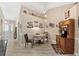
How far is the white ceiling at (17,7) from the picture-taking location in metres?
2.61

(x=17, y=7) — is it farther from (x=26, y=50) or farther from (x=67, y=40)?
(x=67, y=40)

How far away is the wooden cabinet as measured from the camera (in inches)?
104

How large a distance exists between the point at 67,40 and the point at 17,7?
1366mm

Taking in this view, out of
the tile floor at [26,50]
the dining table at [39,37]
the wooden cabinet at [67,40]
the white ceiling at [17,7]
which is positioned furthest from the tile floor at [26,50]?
the white ceiling at [17,7]

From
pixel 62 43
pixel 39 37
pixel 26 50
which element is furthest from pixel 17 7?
pixel 62 43

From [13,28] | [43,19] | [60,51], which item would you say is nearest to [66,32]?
[60,51]

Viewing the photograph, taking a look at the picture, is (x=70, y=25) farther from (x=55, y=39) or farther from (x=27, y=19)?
(x=27, y=19)

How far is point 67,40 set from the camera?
8.93 ft

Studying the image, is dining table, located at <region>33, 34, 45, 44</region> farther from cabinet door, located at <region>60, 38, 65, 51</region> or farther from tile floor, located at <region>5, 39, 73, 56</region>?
cabinet door, located at <region>60, 38, 65, 51</region>

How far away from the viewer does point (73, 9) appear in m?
2.67

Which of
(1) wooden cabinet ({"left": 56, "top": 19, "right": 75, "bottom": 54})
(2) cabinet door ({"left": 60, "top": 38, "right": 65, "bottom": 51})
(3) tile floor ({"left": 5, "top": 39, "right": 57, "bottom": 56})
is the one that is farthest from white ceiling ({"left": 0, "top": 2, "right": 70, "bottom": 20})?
(2) cabinet door ({"left": 60, "top": 38, "right": 65, "bottom": 51})

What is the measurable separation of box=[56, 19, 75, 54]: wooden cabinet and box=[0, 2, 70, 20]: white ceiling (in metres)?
0.46

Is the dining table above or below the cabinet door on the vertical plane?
→ above

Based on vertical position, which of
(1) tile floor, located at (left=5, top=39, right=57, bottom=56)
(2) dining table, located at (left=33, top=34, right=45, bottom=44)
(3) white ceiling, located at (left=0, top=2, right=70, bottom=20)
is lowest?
(1) tile floor, located at (left=5, top=39, right=57, bottom=56)
